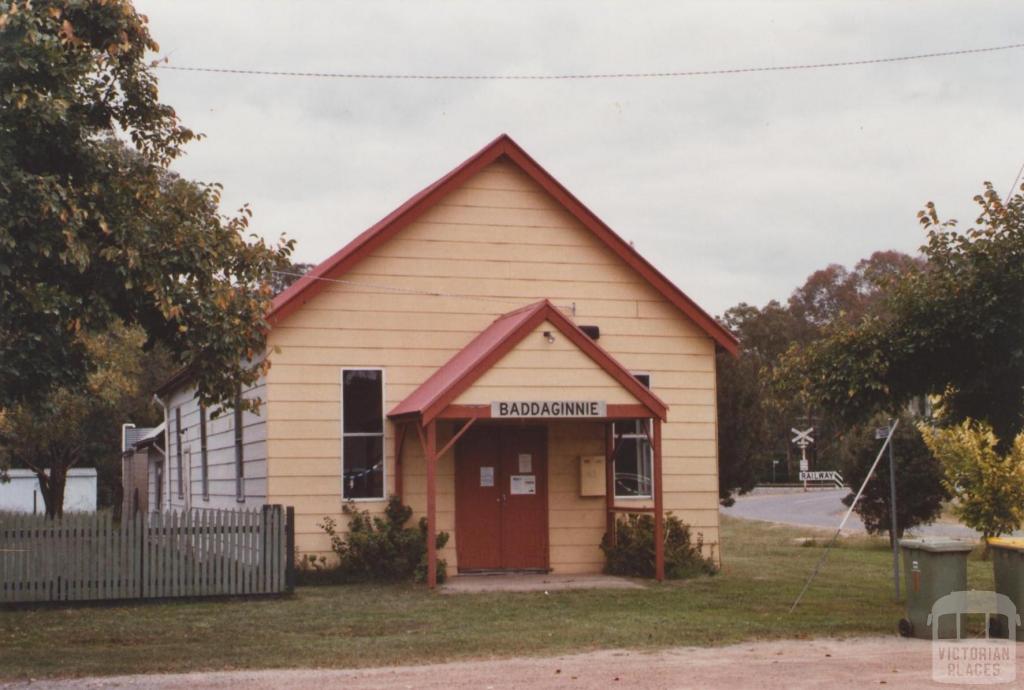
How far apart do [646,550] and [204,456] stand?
9835 mm

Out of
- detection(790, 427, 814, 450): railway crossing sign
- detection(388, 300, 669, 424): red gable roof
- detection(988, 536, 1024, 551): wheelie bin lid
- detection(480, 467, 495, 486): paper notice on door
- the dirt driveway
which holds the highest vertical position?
detection(388, 300, 669, 424): red gable roof

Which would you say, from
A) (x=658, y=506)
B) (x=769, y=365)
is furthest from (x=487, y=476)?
(x=769, y=365)

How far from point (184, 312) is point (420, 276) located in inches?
280

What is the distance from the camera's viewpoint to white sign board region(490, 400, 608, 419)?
18.2 meters

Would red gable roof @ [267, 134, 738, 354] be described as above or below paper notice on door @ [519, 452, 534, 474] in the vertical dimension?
above

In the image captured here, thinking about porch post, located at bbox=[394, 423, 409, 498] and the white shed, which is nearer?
porch post, located at bbox=[394, 423, 409, 498]

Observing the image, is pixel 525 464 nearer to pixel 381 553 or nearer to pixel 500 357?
pixel 381 553

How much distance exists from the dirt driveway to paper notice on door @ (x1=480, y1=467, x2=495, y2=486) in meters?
8.16

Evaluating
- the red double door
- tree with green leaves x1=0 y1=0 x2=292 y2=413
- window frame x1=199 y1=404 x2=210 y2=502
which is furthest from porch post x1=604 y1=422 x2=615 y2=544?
window frame x1=199 y1=404 x2=210 y2=502

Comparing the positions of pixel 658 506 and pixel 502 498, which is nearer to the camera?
pixel 658 506

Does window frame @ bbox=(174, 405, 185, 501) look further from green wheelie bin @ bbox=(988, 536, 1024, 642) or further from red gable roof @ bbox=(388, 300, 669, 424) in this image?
green wheelie bin @ bbox=(988, 536, 1024, 642)

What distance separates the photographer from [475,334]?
20.8m

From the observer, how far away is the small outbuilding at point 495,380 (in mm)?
18797

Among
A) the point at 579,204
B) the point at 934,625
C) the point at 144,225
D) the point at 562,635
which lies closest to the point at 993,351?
the point at 934,625
